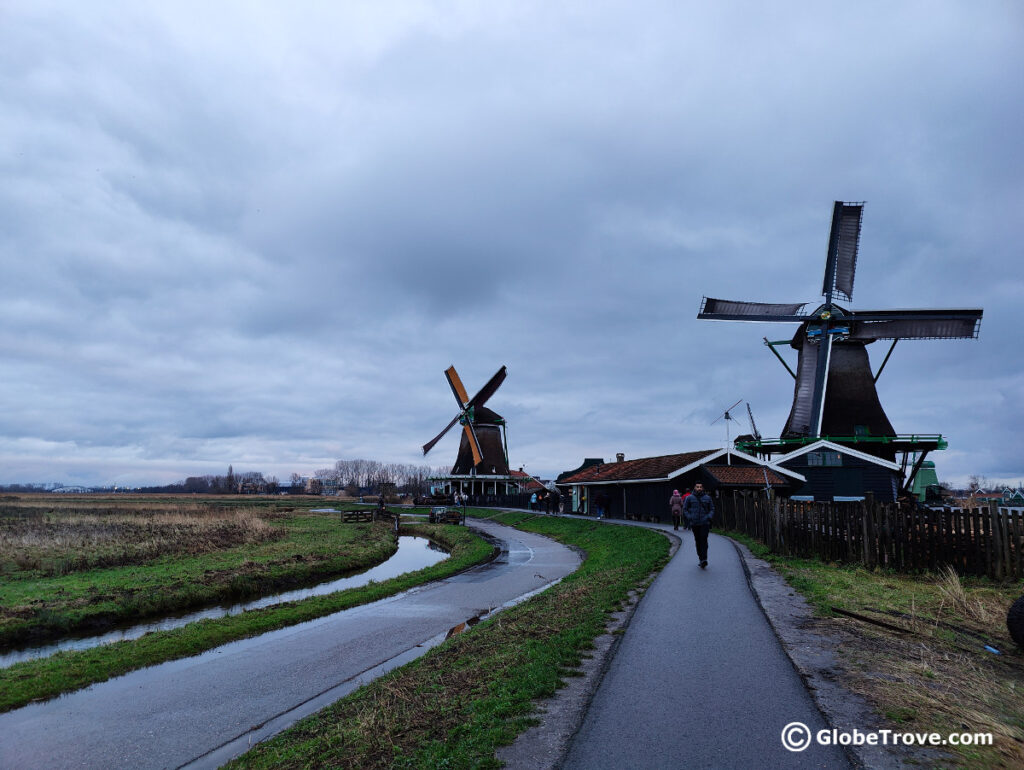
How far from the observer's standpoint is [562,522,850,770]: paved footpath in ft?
15.8

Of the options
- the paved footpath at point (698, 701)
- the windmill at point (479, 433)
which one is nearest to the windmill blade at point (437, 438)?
the windmill at point (479, 433)

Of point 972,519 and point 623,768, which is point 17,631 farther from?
point 972,519

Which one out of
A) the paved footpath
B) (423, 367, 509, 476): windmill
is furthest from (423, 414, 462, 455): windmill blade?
the paved footpath

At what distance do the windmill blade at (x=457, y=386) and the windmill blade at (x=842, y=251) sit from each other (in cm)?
4970

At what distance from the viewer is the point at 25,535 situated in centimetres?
2772

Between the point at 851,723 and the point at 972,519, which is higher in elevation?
the point at 972,519

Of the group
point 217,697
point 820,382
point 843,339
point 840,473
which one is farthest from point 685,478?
point 217,697

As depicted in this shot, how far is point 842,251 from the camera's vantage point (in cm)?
4491

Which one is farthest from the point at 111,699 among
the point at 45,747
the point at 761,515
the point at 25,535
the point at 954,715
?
the point at 25,535

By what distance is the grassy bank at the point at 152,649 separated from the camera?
10375 mm

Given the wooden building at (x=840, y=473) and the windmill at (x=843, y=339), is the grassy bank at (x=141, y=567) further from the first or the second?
the windmill at (x=843, y=339)

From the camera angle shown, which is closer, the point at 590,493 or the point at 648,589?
the point at 648,589

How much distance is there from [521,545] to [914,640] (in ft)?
92.9

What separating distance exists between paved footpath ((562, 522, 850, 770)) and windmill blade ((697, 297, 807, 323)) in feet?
128
